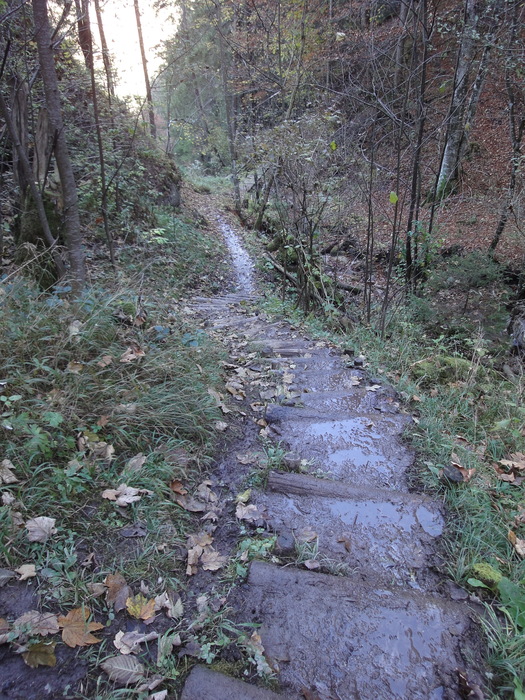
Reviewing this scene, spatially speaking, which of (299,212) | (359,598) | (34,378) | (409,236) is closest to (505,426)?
(359,598)

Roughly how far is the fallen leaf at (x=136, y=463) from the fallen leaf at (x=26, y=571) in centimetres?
73

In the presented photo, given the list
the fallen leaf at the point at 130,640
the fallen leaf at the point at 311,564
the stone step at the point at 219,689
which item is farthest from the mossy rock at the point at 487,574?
the fallen leaf at the point at 130,640

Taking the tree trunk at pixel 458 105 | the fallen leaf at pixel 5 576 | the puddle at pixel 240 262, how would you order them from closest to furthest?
the fallen leaf at pixel 5 576
the tree trunk at pixel 458 105
the puddle at pixel 240 262

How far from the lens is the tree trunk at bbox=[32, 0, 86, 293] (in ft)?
11.6

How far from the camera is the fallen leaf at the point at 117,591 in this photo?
176 cm

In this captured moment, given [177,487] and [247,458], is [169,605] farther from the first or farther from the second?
[247,458]

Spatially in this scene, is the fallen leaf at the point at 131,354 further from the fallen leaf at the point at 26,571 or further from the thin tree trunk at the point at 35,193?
the thin tree trunk at the point at 35,193

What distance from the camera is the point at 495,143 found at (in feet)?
36.4

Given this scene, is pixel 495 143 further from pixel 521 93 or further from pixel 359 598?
pixel 359 598

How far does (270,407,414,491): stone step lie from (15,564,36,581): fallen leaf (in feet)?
5.87

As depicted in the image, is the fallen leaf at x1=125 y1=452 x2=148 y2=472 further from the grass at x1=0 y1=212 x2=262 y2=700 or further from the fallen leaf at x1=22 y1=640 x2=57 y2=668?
the fallen leaf at x1=22 y1=640 x2=57 y2=668

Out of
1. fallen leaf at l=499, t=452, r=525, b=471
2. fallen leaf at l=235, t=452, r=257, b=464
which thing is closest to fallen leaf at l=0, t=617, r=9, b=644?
fallen leaf at l=235, t=452, r=257, b=464

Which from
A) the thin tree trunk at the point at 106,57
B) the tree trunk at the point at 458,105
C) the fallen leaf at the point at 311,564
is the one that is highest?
the thin tree trunk at the point at 106,57

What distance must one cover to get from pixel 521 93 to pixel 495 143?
4.04 m
